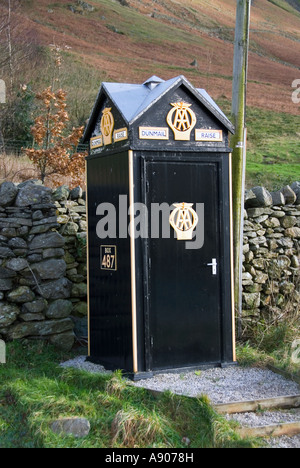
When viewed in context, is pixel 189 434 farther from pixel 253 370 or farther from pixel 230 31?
pixel 230 31

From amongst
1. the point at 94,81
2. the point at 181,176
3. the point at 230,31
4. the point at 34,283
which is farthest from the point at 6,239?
the point at 230,31

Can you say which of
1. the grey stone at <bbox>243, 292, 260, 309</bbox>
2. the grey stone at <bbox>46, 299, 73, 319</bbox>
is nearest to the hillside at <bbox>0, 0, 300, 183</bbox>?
the grey stone at <bbox>243, 292, 260, 309</bbox>

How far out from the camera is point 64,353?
7039mm

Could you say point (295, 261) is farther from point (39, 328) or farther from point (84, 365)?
point (39, 328)

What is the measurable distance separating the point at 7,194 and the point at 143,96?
2.21 meters

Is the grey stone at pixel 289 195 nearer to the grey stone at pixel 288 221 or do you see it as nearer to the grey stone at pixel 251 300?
the grey stone at pixel 288 221

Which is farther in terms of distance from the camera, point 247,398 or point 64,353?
point 64,353

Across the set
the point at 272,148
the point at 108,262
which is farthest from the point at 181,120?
the point at 272,148

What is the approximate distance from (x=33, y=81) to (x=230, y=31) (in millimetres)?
35015

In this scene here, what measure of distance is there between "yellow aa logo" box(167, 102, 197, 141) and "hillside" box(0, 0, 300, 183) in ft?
35.2

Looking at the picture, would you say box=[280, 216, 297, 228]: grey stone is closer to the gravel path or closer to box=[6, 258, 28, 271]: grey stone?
the gravel path

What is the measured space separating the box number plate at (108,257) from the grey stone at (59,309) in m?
0.99

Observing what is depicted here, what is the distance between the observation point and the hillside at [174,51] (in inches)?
819

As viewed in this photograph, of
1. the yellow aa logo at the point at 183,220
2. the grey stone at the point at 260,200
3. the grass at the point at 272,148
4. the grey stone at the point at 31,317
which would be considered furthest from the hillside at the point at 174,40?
the yellow aa logo at the point at 183,220
